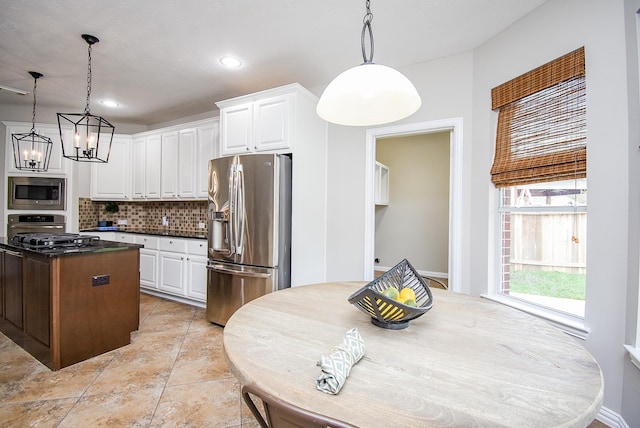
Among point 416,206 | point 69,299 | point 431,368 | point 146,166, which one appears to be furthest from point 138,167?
point 431,368

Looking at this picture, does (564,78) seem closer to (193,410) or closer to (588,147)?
(588,147)

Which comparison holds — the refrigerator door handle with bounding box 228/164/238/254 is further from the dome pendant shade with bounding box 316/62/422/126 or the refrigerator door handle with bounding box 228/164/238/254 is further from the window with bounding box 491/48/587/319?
the window with bounding box 491/48/587/319

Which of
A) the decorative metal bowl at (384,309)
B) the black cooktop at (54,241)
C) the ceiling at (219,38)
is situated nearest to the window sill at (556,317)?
the decorative metal bowl at (384,309)

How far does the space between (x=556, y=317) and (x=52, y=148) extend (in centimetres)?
603

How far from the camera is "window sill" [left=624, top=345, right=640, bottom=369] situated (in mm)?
1407

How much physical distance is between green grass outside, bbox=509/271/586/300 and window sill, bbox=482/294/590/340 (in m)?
0.10

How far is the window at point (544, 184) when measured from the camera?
5.91 feet

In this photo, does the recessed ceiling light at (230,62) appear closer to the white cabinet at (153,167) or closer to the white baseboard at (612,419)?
the white cabinet at (153,167)

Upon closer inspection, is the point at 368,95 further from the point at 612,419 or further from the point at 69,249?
the point at 69,249

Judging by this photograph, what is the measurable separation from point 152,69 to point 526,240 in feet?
12.5

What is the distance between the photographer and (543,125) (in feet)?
6.49

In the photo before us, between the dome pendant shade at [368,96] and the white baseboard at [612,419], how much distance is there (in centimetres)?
200

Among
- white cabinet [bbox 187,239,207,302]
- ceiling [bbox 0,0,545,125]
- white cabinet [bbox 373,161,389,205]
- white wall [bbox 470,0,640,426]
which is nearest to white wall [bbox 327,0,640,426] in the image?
white wall [bbox 470,0,640,426]

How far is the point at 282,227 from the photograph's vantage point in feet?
9.03
